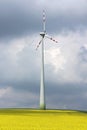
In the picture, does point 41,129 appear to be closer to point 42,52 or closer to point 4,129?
point 4,129

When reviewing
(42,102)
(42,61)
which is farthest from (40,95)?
(42,61)

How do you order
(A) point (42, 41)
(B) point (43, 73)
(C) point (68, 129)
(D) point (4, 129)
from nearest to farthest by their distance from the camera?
(D) point (4, 129)
(C) point (68, 129)
(B) point (43, 73)
(A) point (42, 41)

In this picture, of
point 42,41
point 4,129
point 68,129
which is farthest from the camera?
point 42,41

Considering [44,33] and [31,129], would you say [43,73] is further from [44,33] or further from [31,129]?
[31,129]

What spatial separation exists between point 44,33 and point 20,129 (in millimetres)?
86366

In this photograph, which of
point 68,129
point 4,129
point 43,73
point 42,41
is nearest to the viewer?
point 4,129

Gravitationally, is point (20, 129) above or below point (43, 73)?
below

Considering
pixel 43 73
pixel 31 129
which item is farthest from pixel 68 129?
pixel 43 73

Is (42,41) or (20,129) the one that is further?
Result: (42,41)

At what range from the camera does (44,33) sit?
439ft

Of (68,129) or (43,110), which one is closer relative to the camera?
(68,129)

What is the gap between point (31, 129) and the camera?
49594mm

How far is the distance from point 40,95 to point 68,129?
72590 mm

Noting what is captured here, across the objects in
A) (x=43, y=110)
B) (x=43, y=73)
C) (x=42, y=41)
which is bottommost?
(x=43, y=110)
